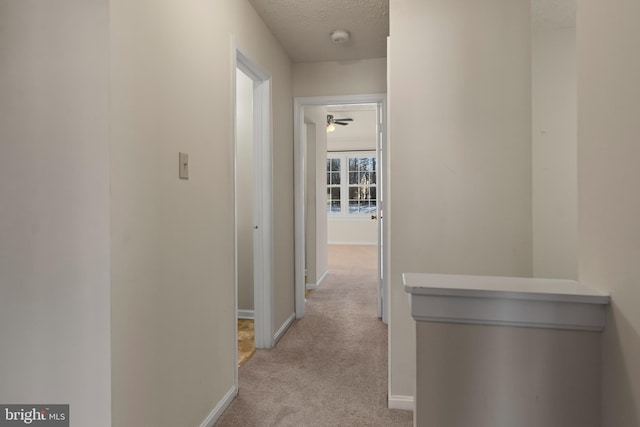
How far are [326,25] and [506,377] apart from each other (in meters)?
2.53

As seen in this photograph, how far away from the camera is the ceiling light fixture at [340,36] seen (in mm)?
2680

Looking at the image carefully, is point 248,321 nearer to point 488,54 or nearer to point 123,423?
point 123,423

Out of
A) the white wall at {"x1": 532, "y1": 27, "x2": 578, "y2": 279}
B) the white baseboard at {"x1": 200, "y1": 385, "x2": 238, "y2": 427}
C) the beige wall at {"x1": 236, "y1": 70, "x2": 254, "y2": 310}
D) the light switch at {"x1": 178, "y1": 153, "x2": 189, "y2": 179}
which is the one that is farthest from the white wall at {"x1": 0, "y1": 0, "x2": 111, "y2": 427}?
the beige wall at {"x1": 236, "y1": 70, "x2": 254, "y2": 310}

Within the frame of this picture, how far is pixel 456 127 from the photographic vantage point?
1857mm

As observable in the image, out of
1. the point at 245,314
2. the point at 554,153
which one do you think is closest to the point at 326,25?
the point at 554,153

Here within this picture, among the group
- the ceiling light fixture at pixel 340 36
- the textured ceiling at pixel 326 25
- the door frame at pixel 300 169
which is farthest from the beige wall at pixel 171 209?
the door frame at pixel 300 169

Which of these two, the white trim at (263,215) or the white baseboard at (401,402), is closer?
the white baseboard at (401,402)

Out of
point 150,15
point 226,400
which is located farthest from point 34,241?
point 226,400

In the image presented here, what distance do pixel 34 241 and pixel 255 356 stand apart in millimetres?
1732

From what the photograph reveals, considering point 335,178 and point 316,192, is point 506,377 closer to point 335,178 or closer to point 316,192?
point 316,192

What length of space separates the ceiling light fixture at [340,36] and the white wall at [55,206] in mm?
1901

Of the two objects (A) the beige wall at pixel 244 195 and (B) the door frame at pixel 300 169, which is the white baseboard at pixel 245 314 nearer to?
(A) the beige wall at pixel 244 195

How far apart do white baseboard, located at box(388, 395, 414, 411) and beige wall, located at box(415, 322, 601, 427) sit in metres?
1.17

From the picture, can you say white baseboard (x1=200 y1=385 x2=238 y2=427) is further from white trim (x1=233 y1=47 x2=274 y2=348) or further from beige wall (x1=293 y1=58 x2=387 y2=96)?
beige wall (x1=293 y1=58 x2=387 y2=96)
